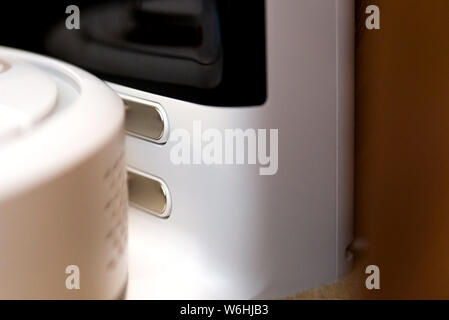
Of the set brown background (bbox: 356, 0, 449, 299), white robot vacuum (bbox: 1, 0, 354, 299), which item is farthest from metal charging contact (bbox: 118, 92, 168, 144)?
brown background (bbox: 356, 0, 449, 299)

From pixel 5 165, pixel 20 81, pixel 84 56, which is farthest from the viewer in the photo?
pixel 84 56

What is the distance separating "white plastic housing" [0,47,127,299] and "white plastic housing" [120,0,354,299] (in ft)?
0.34

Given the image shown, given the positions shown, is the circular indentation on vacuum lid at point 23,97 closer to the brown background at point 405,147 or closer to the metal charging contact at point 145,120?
the metal charging contact at point 145,120

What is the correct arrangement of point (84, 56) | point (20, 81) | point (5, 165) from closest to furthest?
1. point (5, 165)
2. point (20, 81)
3. point (84, 56)

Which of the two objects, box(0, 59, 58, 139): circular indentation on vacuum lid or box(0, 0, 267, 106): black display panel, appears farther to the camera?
box(0, 0, 267, 106): black display panel

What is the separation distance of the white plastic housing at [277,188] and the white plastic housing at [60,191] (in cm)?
10

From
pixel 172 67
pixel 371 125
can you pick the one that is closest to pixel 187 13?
pixel 172 67

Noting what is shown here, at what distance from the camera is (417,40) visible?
53 centimetres

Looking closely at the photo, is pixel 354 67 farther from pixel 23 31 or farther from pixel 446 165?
pixel 23 31

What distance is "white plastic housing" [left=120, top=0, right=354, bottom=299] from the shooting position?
0.53 m

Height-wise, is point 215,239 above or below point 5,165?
below

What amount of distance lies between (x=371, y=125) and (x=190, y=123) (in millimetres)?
149

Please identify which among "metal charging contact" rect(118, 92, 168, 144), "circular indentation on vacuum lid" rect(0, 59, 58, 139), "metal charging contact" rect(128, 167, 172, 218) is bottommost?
"metal charging contact" rect(128, 167, 172, 218)

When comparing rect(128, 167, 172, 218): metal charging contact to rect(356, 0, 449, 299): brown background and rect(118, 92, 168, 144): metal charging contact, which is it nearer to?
rect(118, 92, 168, 144): metal charging contact
